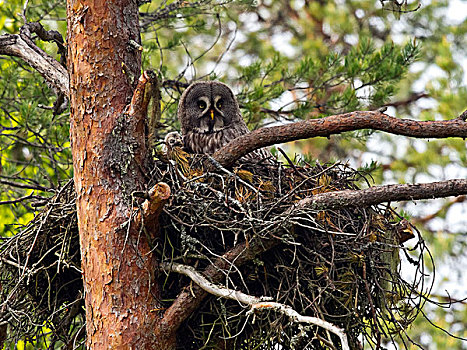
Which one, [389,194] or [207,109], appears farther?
[207,109]

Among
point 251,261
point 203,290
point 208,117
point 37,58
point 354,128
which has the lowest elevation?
point 203,290

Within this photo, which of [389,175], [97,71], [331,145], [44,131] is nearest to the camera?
[97,71]

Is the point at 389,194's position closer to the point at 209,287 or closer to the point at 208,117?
the point at 209,287

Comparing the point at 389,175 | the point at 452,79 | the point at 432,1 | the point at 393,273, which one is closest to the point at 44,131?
the point at 393,273

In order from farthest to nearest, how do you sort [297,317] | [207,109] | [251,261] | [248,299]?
[207,109]
[251,261]
[248,299]
[297,317]

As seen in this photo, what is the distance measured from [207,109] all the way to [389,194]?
2.08 meters

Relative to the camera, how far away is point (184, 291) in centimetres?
289

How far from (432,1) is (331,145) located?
2.96 metres

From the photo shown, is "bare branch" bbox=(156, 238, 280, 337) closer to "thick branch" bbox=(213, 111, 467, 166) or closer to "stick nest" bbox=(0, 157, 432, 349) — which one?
"stick nest" bbox=(0, 157, 432, 349)

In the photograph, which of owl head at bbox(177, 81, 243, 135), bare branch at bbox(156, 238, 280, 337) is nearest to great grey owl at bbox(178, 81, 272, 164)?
owl head at bbox(177, 81, 243, 135)

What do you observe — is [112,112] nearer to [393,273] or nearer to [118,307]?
[118,307]

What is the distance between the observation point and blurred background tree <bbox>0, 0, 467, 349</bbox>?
4.96m

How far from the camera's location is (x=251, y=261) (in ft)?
10.1

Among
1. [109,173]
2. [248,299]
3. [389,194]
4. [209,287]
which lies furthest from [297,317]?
[109,173]
